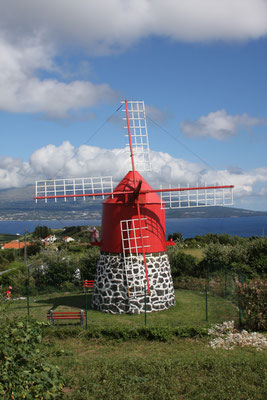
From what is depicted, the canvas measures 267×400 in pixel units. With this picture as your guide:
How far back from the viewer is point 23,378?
732cm

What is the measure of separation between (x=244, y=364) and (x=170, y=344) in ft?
9.99

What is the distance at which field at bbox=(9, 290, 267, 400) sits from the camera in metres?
8.55

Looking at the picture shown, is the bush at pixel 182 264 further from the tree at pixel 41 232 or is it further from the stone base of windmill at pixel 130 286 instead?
the tree at pixel 41 232

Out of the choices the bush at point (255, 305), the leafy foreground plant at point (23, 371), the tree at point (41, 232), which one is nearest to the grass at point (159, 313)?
the bush at point (255, 305)

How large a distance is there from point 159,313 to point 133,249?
9.73 ft

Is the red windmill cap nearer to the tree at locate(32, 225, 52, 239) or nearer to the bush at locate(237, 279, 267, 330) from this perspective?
the bush at locate(237, 279, 267, 330)

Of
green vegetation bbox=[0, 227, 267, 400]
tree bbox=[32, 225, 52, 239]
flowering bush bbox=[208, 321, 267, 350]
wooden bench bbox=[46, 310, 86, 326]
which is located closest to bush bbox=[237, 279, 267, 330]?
green vegetation bbox=[0, 227, 267, 400]

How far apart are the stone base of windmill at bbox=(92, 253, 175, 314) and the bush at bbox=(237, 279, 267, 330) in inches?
155

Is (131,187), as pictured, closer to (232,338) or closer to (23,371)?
(232,338)

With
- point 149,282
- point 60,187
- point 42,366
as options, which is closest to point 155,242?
point 149,282

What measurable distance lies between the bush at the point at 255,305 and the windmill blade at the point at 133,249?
413cm

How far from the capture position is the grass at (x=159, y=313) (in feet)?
49.3

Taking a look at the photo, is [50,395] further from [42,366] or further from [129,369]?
[129,369]

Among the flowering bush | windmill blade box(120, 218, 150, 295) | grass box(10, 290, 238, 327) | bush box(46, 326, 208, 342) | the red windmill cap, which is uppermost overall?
the red windmill cap
